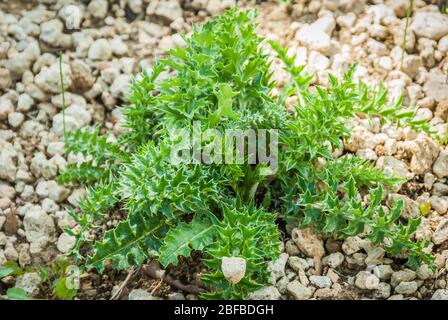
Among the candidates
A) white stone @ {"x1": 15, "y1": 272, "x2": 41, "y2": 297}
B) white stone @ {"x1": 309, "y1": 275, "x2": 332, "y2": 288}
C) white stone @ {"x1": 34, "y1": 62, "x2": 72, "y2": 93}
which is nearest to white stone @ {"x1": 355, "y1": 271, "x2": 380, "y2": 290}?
white stone @ {"x1": 309, "y1": 275, "x2": 332, "y2": 288}

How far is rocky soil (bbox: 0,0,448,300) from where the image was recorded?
2834 millimetres

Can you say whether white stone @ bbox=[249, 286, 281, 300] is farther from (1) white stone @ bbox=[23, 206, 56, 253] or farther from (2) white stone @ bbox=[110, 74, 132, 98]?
(2) white stone @ bbox=[110, 74, 132, 98]

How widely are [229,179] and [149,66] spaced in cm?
106

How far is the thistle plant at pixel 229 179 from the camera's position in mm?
2633

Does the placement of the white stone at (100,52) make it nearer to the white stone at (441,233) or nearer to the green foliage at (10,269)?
the green foliage at (10,269)

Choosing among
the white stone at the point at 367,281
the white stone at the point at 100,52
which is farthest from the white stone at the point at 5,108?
the white stone at the point at 367,281

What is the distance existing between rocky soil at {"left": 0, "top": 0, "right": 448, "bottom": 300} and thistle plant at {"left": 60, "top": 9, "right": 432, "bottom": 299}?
117mm

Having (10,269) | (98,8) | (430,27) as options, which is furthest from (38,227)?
(430,27)

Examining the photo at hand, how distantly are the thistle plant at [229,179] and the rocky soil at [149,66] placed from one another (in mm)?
117

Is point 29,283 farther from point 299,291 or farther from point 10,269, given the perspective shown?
point 299,291

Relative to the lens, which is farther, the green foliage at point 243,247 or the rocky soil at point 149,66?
the rocky soil at point 149,66
